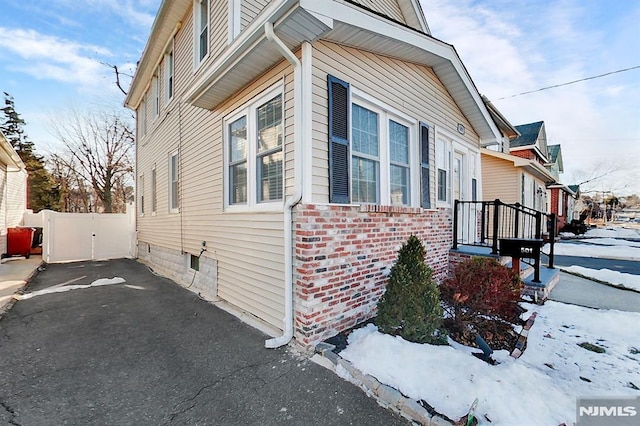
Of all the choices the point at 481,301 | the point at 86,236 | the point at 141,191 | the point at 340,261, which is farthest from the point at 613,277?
the point at 86,236

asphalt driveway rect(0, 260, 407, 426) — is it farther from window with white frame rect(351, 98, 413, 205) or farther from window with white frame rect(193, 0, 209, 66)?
window with white frame rect(193, 0, 209, 66)

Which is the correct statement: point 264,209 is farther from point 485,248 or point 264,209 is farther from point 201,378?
point 485,248

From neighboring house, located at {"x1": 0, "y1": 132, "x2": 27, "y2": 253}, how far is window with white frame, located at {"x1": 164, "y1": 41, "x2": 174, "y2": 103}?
14.5 ft

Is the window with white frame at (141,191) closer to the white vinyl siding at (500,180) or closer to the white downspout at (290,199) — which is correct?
the white downspout at (290,199)

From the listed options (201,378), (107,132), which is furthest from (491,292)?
(107,132)

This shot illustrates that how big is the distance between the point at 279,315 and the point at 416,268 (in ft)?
6.17

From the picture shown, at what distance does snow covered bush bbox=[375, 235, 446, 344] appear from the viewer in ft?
11.1

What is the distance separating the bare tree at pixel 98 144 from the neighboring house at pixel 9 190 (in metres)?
6.01

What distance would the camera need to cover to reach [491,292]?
3648mm

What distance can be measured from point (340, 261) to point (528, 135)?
792 inches

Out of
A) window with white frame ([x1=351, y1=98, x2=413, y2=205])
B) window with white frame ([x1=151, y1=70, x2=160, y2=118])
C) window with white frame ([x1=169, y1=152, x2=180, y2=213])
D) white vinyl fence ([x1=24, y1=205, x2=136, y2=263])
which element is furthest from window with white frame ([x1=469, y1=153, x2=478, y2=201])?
white vinyl fence ([x1=24, y1=205, x2=136, y2=263])

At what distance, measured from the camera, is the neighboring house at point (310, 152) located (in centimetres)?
347

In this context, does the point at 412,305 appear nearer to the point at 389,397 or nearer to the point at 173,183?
the point at 389,397

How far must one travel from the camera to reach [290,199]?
3502 millimetres
